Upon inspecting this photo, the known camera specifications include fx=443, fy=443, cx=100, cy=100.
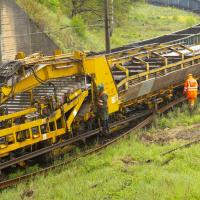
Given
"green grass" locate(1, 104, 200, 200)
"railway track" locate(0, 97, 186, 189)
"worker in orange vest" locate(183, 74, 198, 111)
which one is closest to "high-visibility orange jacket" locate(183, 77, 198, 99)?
"worker in orange vest" locate(183, 74, 198, 111)

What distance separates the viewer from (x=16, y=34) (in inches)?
870

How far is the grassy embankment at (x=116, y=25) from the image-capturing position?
26.0 m

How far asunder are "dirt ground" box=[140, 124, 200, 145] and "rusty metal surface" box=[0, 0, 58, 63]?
9.95m

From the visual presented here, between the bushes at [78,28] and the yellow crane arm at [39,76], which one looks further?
the bushes at [78,28]

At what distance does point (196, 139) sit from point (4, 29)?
1288 cm

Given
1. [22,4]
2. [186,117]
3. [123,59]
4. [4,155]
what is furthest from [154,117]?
[22,4]

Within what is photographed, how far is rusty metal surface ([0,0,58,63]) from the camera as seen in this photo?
69.6 ft

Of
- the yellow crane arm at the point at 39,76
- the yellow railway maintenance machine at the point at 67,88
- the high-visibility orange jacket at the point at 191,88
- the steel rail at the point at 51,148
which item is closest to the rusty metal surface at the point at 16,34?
the yellow railway maintenance machine at the point at 67,88

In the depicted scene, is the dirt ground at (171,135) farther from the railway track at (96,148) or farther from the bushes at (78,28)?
the bushes at (78,28)

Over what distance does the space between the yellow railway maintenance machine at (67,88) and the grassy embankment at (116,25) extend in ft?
37.7

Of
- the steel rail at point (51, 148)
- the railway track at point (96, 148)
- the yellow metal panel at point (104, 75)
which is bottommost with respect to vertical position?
the railway track at point (96, 148)

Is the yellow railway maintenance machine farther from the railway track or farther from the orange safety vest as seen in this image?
the orange safety vest

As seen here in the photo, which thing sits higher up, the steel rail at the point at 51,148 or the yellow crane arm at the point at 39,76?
the yellow crane arm at the point at 39,76

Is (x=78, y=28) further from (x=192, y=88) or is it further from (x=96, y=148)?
(x=96, y=148)
